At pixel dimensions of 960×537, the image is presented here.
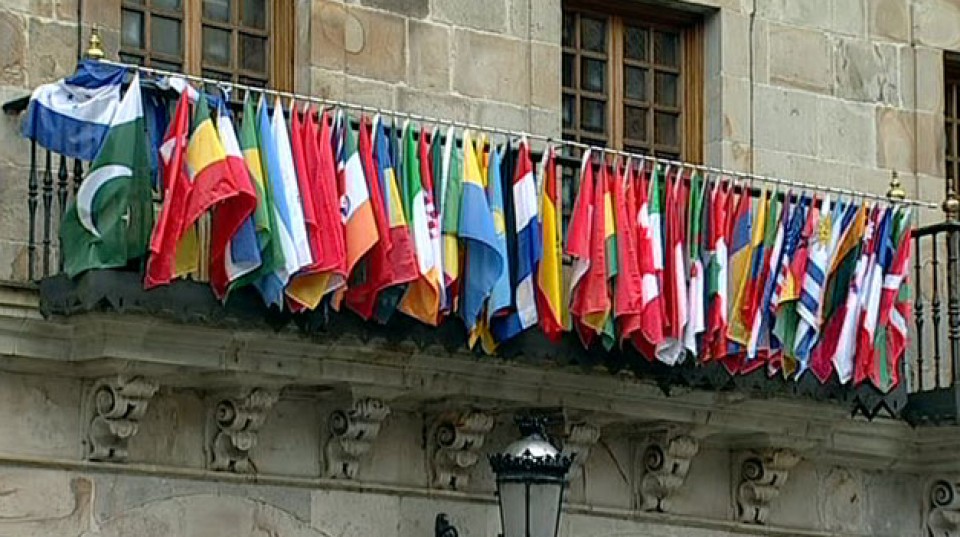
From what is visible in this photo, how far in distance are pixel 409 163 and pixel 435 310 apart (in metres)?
0.83

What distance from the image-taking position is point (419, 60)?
62.6 ft

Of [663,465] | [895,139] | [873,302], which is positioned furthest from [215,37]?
[895,139]

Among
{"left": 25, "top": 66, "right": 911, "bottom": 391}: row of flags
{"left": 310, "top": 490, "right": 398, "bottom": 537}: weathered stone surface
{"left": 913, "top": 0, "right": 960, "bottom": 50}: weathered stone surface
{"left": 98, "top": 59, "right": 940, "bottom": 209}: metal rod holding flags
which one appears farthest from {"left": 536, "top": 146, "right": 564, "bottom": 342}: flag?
{"left": 913, "top": 0, "right": 960, "bottom": 50}: weathered stone surface

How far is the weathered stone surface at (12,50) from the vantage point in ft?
57.2

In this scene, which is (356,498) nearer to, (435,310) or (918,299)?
(435,310)

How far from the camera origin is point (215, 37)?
18594mm

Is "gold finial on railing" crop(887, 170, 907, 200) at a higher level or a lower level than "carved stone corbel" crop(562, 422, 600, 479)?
higher

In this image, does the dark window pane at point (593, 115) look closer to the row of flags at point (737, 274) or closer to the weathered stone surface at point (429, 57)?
the row of flags at point (737, 274)

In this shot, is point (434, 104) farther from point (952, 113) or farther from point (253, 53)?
point (952, 113)

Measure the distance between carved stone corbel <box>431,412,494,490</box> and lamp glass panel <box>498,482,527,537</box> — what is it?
183 centimetres

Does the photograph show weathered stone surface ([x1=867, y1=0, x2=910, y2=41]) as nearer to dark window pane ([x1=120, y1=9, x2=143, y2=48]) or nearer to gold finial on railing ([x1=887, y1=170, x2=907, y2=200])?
gold finial on railing ([x1=887, y1=170, x2=907, y2=200])

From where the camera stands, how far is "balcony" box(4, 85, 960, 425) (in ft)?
55.4

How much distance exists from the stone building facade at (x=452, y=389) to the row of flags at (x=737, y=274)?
42 centimetres

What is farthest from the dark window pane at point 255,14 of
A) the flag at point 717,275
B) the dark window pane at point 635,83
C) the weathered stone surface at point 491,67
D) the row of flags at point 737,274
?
the flag at point 717,275
